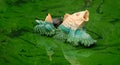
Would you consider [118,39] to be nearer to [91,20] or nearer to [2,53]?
[91,20]

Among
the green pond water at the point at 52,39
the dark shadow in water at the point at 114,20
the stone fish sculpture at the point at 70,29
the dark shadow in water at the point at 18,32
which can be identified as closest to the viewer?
the green pond water at the point at 52,39

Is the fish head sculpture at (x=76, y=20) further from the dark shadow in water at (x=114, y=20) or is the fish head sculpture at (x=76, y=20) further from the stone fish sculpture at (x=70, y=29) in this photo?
the dark shadow in water at (x=114, y=20)

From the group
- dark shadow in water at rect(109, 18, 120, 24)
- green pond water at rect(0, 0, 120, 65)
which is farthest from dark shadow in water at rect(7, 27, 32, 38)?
dark shadow in water at rect(109, 18, 120, 24)

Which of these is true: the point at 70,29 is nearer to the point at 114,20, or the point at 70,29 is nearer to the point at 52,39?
the point at 52,39

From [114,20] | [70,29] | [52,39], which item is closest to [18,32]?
[52,39]

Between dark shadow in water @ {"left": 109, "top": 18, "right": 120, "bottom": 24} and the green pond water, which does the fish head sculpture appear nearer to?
the green pond water

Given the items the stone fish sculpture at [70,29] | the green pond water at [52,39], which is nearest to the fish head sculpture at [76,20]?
the stone fish sculpture at [70,29]
